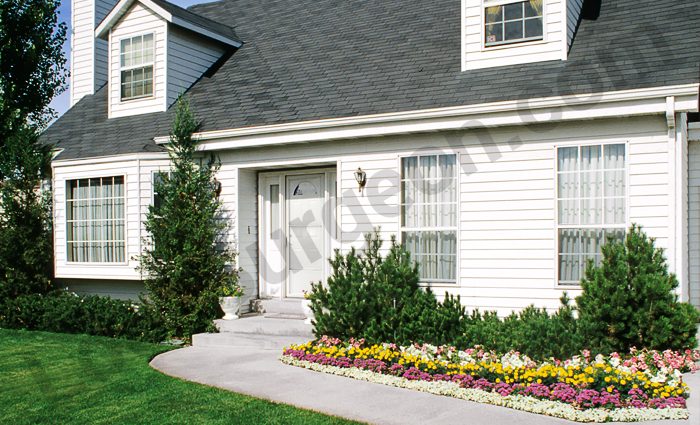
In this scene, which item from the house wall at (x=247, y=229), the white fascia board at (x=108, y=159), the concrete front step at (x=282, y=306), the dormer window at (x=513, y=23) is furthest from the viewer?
the white fascia board at (x=108, y=159)

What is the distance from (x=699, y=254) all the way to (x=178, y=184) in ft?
25.2

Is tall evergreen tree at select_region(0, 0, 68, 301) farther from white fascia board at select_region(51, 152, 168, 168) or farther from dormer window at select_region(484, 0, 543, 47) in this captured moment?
dormer window at select_region(484, 0, 543, 47)

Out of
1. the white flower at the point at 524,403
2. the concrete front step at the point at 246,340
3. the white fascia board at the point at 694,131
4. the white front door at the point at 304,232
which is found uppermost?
the white fascia board at the point at 694,131

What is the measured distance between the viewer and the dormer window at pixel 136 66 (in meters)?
11.1

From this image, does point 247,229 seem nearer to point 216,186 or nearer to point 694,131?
point 216,186

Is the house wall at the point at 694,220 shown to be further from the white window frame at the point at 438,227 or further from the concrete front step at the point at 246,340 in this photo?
the concrete front step at the point at 246,340

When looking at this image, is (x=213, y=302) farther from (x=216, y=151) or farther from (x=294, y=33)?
(x=294, y=33)

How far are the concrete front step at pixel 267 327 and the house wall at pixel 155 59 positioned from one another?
4.64 metres

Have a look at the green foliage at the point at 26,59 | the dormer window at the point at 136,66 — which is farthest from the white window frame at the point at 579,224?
the green foliage at the point at 26,59

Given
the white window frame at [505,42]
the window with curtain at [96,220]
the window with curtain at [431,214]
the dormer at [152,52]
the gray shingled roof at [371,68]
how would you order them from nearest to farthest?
the gray shingled roof at [371,68]
the window with curtain at [431,214]
the white window frame at [505,42]
the window with curtain at [96,220]
the dormer at [152,52]

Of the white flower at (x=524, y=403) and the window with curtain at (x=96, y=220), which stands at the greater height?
the window with curtain at (x=96, y=220)

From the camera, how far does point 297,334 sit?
8.05 meters

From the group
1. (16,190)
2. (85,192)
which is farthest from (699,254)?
(16,190)

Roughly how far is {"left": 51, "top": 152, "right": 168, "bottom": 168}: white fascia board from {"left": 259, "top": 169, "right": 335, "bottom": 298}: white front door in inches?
73.0
